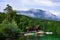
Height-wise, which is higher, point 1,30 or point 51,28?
point 1,30

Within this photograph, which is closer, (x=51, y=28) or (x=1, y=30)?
(x=1, y=30)

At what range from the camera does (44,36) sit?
76.5 feet

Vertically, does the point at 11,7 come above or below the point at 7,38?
above

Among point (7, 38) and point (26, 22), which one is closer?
point (7, 38)

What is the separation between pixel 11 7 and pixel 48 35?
4597 millimetres

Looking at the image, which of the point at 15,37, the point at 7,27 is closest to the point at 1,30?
the point at 7,27

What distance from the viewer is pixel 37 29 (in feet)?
77.5

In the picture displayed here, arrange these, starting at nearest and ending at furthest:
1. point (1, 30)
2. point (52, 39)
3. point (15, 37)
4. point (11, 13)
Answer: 1. point (1, 30)
2. point (15, 37)
3. point (52, 39)
4. point (11, 13)

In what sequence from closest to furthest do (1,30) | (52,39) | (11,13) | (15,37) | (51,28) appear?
(1,30), (15,37), (52,39), (11,13), (51,28)

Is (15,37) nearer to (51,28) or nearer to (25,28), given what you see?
(25,28)

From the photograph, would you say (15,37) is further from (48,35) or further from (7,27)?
(48,35)

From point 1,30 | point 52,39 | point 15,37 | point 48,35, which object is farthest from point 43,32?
point 1,30

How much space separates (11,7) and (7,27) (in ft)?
26.8

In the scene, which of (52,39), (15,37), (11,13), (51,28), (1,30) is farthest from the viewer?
(51,28)
